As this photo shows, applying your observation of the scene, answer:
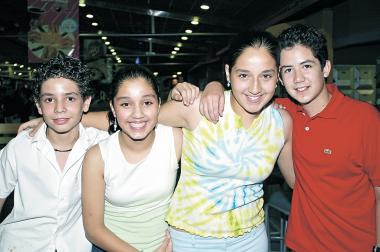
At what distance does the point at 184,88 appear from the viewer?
182cm

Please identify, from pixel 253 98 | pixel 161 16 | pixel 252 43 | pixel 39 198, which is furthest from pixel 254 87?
pixel 161 16

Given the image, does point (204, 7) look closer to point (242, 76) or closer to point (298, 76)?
point (298, 76)

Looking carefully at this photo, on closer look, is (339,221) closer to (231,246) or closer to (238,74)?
(231,246)

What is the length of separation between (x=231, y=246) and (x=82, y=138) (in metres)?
0.94

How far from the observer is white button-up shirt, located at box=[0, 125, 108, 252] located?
1.81 m

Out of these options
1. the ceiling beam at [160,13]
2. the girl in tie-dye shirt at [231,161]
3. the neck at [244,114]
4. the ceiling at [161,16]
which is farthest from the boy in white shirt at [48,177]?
the ceiling beam at [160,13]

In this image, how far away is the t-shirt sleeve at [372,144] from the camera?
5.74ft

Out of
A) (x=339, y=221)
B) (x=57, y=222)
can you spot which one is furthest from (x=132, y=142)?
(x=339, y=221)

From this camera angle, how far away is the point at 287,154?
2.01 meters

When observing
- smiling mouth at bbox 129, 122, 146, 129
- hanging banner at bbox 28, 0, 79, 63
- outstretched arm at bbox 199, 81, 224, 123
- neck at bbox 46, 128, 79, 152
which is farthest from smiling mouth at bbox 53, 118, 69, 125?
hanging banner at bbox 28, 0, 79, 63

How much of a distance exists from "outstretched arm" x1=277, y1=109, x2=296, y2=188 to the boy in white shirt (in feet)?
3.45

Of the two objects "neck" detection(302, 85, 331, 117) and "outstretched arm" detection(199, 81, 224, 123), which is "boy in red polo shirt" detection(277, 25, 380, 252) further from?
"outstretched arm" detection(199, 81, 224, 123)

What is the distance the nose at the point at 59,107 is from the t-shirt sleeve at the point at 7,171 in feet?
1.00

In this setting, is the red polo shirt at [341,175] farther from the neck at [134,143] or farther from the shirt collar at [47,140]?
the shirt collar at [47,140]
